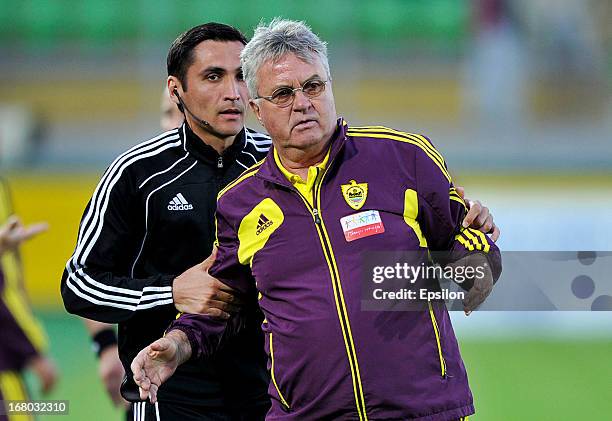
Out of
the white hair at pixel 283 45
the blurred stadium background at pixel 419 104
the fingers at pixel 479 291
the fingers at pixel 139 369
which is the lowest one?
the fingers at pixel 139 369

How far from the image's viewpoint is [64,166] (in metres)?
10.3

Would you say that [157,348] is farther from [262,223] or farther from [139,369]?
[262,223]

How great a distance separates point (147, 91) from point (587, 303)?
28.1 feet

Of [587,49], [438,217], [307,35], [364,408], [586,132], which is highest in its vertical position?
[587,49]

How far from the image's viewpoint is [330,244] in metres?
2.93

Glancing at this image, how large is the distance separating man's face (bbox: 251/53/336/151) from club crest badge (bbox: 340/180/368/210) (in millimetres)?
166

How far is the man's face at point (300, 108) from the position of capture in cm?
304

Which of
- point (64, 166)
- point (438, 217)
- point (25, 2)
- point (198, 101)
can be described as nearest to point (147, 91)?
point (64, 166)

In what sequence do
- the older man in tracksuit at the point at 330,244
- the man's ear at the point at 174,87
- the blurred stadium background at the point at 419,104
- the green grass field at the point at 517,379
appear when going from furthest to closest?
the blurred stadium background at the point at 419,104, the green grass field at the point at 517,379, the man's ear at the point at 174,87, the older man in tracksuit at the point at 330,244

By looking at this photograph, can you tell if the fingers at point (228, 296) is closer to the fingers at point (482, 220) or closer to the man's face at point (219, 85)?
the man's face at point (219, 85)

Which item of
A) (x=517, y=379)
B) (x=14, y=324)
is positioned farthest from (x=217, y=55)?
(x=517, y=379)

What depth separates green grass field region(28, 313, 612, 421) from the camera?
22.1ft

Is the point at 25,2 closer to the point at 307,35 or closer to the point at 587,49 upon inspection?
the point at 587,49

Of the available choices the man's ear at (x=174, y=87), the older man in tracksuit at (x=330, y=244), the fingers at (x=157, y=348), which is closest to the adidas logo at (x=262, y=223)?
the older man in tracksuit at (x=330, y=244)
